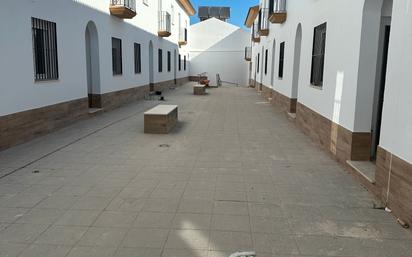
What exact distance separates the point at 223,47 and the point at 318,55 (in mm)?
25810

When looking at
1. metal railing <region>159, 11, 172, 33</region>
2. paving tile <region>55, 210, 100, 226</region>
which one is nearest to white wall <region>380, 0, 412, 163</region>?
paving tile <region>55, 210, 100, 226</region>

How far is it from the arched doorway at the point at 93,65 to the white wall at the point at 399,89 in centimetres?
916

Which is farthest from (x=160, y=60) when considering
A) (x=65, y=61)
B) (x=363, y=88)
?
(x=363, y=88)

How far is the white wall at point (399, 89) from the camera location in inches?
145

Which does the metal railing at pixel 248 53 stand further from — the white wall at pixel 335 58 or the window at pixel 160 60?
the white wall at pixel 335 58

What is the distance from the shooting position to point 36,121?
759 cm

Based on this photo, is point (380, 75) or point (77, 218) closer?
point (77, 218)

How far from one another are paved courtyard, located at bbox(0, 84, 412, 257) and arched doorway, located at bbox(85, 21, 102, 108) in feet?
13.2

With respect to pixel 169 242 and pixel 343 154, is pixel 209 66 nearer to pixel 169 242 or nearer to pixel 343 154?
pixel 343 154

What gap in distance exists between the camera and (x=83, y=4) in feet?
32.9

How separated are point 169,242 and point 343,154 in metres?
3.59

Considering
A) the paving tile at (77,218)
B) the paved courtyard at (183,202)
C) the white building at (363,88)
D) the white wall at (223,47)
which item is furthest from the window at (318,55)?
the white wall at (223,47)

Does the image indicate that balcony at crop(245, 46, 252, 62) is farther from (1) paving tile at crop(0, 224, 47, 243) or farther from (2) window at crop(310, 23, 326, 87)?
(1) paving tile at crop(0, 224, 47, 243)

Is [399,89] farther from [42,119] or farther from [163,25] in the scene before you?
[163,25]
